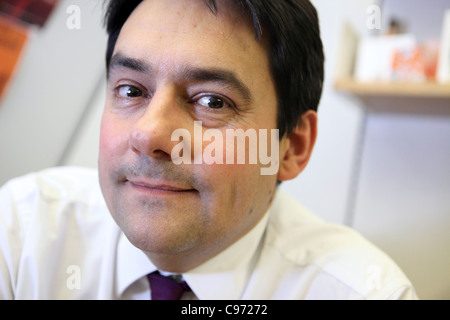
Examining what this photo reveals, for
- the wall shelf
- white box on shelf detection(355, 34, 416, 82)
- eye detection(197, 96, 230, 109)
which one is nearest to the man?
eye detection(197, 96, 230, 109)

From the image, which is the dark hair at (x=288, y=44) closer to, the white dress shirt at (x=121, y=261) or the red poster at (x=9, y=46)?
the white dress shirt at (x=121, y=261)

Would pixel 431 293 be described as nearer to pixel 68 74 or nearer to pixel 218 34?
pixel 218 34

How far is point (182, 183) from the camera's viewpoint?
66cm

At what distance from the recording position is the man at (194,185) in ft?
2.21

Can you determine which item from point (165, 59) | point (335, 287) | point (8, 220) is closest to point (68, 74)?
point (8, 220)

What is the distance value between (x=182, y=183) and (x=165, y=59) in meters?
0.21

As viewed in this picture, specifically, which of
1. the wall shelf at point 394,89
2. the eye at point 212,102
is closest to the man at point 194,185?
the eye at point 212,102

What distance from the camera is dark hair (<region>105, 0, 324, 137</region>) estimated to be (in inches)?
29.7

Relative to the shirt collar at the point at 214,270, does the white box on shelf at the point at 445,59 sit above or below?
above

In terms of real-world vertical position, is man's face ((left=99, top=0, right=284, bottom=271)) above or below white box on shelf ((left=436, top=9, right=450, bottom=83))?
below

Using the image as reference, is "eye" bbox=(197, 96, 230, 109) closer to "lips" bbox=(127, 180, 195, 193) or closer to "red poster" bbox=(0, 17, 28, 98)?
"lips" bbox=(127, 180, 195, 193)

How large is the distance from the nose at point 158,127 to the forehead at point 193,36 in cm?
7

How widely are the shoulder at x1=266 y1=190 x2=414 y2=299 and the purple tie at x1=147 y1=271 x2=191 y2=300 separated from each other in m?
0.25

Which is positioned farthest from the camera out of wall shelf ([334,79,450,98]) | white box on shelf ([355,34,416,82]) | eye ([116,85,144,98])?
white box on shelf ([355,34,416,82])
